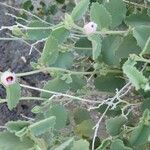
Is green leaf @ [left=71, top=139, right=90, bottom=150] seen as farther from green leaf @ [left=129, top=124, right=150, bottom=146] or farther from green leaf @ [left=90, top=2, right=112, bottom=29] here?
green leaf @ [left=90, top=2, right=112, bottom=29]

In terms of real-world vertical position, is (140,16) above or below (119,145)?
above

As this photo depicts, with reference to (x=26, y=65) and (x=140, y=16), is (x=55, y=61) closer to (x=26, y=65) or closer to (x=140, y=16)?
(x=140, y=16)

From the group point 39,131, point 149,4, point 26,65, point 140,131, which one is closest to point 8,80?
point 39,131

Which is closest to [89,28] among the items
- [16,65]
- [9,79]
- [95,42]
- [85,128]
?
[95,42]

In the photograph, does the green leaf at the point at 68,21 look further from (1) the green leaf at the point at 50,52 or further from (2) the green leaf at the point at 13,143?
(2) the green leaf at the point at 13,143

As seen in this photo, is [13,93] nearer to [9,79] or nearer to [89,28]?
[9,79]

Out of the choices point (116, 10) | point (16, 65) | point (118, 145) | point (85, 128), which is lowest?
point (118, 145)
